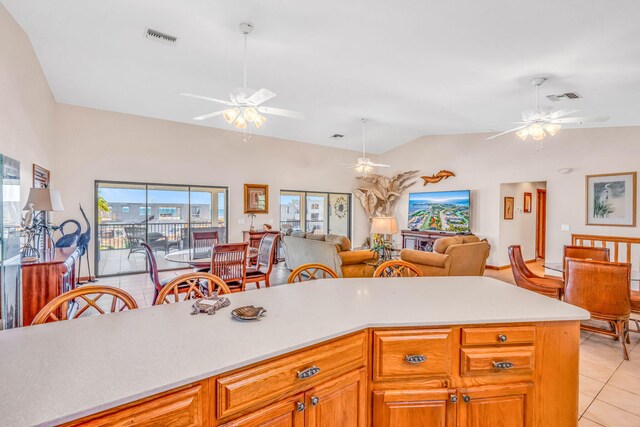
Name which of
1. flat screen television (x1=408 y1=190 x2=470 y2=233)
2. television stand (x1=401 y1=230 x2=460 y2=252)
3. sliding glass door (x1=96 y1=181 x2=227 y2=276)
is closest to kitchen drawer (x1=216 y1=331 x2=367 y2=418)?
sliding glass door (x1=96 y1=181 x2=227 y2=276)

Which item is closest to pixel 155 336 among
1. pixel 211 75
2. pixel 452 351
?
pixel 452 351

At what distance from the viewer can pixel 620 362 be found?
2.93m

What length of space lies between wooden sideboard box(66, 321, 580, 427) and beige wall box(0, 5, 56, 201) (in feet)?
12.8

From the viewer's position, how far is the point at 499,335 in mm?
1454

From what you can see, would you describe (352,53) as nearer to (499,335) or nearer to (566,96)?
(566,96)

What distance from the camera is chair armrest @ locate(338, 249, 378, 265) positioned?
16.4 feet

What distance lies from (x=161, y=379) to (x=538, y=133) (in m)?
4.87

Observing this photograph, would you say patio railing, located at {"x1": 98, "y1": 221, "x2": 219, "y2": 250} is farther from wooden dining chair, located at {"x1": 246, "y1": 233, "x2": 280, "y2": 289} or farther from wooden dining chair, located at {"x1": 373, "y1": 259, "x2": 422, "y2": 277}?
wooden dining chair, located at {"x1": 373, "y1": 259, "x2": 422, "y2": 277}

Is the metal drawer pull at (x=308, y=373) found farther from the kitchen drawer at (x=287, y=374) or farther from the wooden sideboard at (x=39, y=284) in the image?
the wooden sideboard at (x=39, y=284)

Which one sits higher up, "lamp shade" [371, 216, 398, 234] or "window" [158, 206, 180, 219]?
"window" [158, 206, 180, 219]

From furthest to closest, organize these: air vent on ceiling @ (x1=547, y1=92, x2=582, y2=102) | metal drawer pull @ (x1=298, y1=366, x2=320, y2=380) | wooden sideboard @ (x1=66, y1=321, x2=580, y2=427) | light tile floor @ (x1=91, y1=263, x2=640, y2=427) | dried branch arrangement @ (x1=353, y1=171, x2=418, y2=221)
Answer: dried branch arrangement @ (x1=353, y1=171, x2=418, y2=221) → air vent on ceiling @ (x1=547, y1=92, x2=582, y2=102) → light tile floor @ (x1=91, y1=263, x2=640, y2=427) → wooden sideboard @ (x1=66, y1=321, x2=580, y2=427) → metal drawer pull @ (x1=298, y1=366, x2=320, y2=380)

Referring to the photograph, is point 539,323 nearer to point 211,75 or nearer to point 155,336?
point 155,336

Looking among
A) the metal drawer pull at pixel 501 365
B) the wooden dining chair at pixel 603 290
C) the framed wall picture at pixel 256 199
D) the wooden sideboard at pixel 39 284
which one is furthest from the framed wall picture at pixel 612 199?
the wooden sideboard at pixel 39 284

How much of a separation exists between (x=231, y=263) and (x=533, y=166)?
21.6 ft
